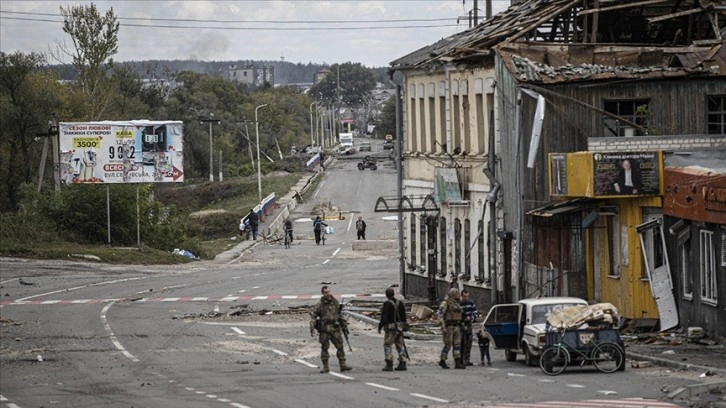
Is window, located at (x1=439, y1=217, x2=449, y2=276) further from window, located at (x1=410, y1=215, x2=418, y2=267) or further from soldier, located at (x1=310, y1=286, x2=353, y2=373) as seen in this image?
soldier, located at (x1=310, y1=286, x2=353, y2=373)

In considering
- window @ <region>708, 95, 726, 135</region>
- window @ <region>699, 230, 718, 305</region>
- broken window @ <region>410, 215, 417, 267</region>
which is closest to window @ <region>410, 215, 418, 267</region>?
broken window @ <region>410, 215, 417, 267</region>

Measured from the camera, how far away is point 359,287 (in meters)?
50.1

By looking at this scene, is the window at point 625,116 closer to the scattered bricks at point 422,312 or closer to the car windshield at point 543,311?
Result: the scattered bricks at point 422,312

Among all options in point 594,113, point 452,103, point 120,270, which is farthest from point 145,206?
point 594,113

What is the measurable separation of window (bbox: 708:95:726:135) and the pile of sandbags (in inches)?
491

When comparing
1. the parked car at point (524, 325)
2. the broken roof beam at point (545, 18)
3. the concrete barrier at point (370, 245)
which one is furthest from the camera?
the concrete barrier at point (370, 245)

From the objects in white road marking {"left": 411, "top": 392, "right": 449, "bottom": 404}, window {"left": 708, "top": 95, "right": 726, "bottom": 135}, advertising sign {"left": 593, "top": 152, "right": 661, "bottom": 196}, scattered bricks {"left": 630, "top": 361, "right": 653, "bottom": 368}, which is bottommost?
scattered bricks {"left": 630, "top": 361, "right": 653, "bottom": 368}

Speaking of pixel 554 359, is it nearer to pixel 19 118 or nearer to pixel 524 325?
pixel 524 325

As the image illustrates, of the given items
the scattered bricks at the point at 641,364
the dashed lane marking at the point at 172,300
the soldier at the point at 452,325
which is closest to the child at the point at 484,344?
the soldier at the point at 452,325

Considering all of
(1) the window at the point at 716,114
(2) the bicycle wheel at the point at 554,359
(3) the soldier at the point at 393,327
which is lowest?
(2) the bicycle wheel at the point at 554,359

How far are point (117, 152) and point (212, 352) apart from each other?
42301mm

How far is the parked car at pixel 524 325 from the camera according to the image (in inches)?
1022

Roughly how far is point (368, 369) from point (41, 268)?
34.6 metres

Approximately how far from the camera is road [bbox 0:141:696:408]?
22.2m
